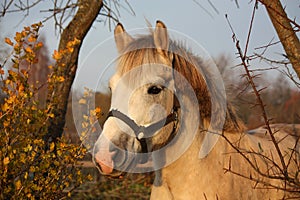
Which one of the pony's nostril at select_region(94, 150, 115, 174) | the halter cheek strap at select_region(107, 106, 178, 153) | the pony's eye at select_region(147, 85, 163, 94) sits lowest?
the pony's nostril at select_region(94, 150, 115, 174)

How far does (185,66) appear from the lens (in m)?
2.76

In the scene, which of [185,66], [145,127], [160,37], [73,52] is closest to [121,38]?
[160,37]

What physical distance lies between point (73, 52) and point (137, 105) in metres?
2.23

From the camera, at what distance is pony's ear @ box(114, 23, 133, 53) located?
9.66ft

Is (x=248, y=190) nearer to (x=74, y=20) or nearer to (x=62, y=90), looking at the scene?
(x=62, y=90)

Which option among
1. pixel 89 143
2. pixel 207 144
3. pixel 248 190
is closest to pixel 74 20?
pixel 89 143

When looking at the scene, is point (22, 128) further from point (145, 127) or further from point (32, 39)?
point (145, 127)

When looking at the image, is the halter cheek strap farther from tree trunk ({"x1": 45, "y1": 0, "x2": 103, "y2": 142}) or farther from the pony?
tree trunk ({"x1": 45, "y1": 0, "x2": 103, "y2": 142})

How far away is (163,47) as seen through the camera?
2.70 m

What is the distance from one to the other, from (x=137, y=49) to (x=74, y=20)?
7.14 ft

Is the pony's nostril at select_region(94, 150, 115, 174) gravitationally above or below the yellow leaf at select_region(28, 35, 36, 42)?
below

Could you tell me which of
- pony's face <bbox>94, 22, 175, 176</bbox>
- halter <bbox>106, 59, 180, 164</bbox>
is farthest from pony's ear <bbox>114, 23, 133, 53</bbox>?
halter <bbox>106, 59, 180, 164</bbox>

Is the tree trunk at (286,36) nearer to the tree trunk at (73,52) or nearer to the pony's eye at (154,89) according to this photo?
the pony's eye at (154,89)

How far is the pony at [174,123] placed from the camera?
2.49 metres
